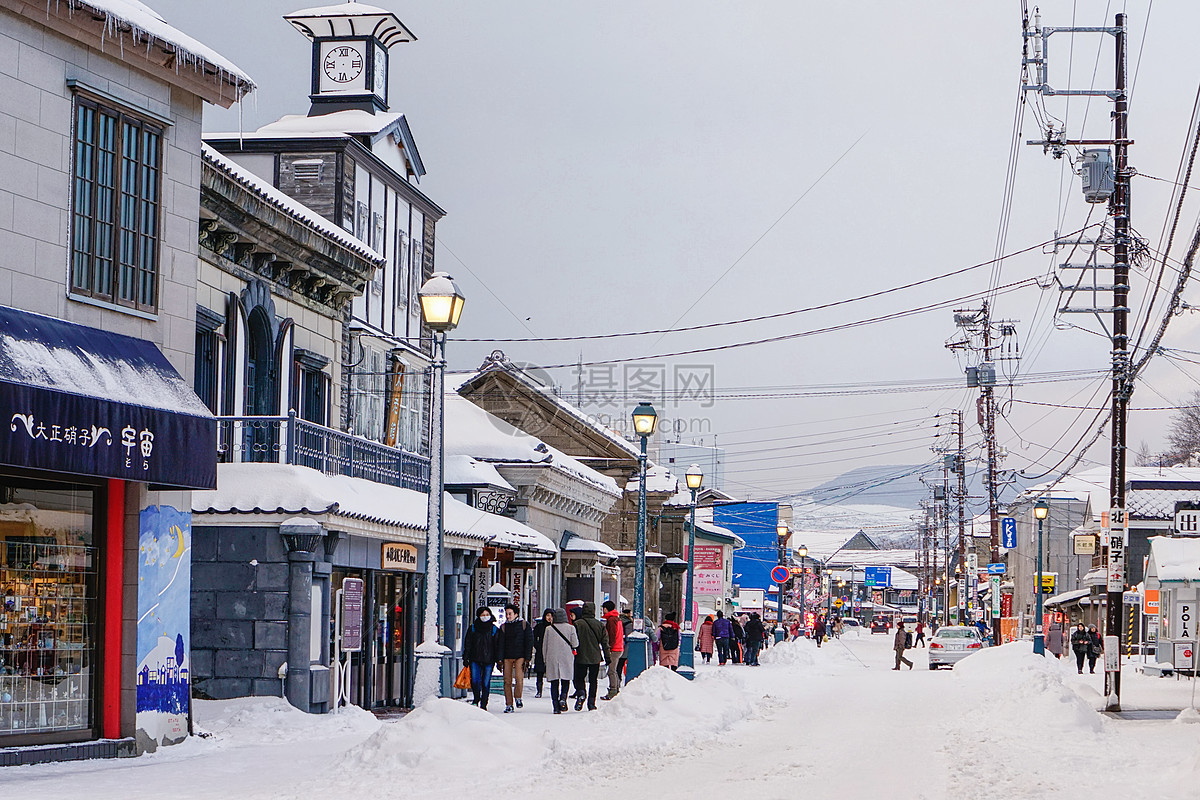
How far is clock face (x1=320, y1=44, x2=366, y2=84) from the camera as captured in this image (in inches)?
1113

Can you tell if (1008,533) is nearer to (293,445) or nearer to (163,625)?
(293,445)

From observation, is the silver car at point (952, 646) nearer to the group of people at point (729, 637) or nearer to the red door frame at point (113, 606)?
the group of people at point (729, 637)

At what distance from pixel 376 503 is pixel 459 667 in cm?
672

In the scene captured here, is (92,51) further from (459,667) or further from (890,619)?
(890,619)

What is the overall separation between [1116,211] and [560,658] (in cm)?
1454

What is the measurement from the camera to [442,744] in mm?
14047

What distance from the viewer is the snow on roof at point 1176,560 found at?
131ft

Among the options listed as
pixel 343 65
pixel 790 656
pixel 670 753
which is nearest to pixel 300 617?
pixel 670 753

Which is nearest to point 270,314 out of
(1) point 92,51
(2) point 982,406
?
(1) point 92,51

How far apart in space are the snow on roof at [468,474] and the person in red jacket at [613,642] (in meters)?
5.64

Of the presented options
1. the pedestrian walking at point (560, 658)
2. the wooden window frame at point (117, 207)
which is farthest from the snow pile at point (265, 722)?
the wooden window frame at point (117, 207)

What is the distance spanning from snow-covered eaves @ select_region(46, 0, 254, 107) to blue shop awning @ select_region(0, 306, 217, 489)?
3001 millimetres

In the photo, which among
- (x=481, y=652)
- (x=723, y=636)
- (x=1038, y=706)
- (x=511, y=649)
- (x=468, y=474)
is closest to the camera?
(x=1038, y=706)

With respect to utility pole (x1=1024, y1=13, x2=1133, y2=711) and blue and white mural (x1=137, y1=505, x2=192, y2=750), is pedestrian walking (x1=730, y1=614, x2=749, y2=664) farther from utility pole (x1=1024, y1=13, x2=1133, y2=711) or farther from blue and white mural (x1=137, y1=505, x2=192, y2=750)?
blue and white mural (x1=137, y1=505, x2=192, y2=750)
